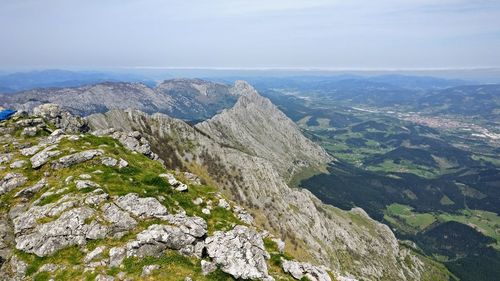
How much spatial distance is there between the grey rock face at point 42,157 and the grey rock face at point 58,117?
60.9m

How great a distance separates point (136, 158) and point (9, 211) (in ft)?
115

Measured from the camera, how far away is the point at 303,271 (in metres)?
59.1

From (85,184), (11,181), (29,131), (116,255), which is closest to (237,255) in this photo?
(116,255)

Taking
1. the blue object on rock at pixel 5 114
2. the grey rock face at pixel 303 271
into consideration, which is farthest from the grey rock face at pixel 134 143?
the grey rock face at pixel 303 271

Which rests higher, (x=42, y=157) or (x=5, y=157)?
(x=42, y=157)

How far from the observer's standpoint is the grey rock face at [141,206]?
195ft

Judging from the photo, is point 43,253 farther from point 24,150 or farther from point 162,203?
point 24,150

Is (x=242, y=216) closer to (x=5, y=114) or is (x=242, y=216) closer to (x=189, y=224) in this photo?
(x=189, y=224)

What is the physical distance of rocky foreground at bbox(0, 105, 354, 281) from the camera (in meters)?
49.6

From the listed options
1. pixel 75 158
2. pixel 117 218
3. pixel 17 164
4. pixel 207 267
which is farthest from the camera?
pixel 75 158

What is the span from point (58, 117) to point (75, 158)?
7708 centimetres

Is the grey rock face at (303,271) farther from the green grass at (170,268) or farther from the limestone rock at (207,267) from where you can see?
the limestone rock at (207,267)

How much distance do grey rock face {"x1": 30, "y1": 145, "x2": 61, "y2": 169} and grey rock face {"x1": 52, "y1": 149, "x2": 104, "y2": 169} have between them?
263 cm

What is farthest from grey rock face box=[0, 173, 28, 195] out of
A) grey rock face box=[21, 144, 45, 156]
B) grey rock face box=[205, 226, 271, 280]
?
grey rock face box=[205, 226, 271, 280]
